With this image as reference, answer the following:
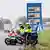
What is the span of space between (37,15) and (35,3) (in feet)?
0.38

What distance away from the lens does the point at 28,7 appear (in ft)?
4.42

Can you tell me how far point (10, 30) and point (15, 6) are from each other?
0.23m

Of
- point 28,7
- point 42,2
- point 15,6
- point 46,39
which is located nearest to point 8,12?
point 15,6

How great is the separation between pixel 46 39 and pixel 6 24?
0.40m

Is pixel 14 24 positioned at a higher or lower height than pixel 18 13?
lower

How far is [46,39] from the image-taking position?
1239mm

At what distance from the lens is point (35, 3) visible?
4.42 ft

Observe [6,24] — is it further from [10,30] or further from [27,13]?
[27,13]

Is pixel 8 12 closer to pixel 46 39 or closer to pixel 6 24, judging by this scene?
pixel 6 24

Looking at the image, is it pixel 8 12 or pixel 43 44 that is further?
pixel 8 12

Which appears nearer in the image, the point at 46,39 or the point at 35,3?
the point at 46,39

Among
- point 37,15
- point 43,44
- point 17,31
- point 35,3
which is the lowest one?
point 43,44

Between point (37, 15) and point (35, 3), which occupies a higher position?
point (35, 3)

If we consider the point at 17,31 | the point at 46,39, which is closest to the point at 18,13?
the point at 17,31
